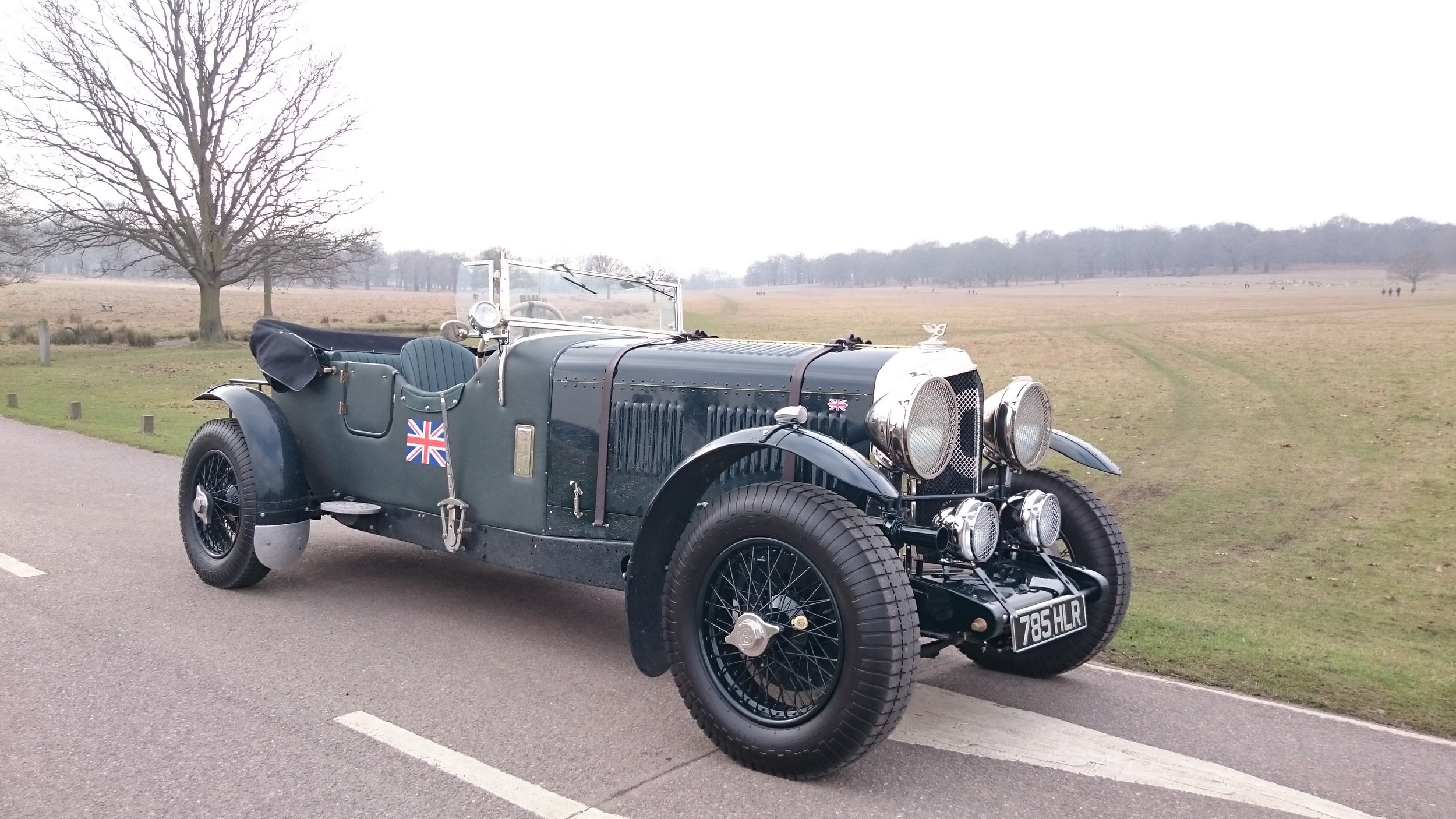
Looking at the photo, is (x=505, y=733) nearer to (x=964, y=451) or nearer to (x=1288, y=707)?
(x=964, y=451)

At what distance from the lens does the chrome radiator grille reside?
3.90 meters

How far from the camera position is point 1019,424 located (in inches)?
159

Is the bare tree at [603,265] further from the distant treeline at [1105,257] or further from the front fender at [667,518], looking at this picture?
the distant treeline at [1105,257]

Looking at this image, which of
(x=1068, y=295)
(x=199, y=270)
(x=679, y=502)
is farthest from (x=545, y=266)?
(x=1068, y=295)

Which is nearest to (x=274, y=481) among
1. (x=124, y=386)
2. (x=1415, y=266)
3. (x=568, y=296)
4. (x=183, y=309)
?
(x=568, y=296)

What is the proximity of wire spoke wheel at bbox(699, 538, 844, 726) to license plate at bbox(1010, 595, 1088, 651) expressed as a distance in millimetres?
627

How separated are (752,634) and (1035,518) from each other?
4.22 ft

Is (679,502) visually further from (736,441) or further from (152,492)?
(152,492)

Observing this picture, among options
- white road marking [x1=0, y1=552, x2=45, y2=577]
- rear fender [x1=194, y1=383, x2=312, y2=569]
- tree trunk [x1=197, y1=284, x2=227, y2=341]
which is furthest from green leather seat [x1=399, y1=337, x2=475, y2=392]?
tree trunk [x1=197, y1=284, x2=227, y2=341]

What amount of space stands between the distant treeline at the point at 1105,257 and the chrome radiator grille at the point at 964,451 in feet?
188

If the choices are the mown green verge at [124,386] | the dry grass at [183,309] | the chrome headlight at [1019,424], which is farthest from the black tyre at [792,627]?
the dry grass at [183,309]

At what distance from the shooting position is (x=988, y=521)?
139 inches

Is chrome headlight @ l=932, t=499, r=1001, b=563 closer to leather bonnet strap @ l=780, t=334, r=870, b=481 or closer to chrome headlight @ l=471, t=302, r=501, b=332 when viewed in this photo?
leather bonnet strap @ l=780, t=334, r=870, b=481

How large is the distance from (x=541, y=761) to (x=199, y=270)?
87.9ft
